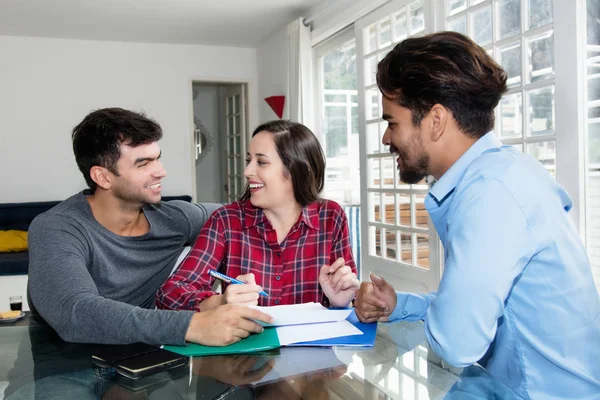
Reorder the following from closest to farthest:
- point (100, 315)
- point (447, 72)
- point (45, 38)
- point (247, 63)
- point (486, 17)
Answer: point (447, 72)
point (100, 315)
point (486, 17)
point (45, 38)
point (247, 63)

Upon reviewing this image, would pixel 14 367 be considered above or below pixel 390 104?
below

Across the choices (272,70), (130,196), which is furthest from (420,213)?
(272,70)

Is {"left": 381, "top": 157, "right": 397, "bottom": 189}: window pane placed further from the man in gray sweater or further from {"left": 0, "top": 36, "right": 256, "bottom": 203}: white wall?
{"left": 0, "top": 36, "right": 256, "bottom": 203}: white wall

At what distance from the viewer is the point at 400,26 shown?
396 centimetres

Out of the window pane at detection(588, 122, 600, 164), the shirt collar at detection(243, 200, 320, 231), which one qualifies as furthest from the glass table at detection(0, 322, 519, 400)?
the window pane at detection(588, 122, 600, 164)

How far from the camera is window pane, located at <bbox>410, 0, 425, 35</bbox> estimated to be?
373cm

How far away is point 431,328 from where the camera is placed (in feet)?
3.25

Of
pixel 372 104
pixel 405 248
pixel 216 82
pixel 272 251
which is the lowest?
pixel 405 248

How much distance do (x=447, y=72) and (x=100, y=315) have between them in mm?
910

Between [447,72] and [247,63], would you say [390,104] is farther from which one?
[247,63]

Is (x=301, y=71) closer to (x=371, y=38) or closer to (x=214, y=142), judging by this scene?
(x=371, y=38)

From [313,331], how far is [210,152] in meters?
7.00

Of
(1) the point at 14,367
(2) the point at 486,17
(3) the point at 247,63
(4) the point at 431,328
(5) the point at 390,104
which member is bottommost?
(1) the point at 14,367

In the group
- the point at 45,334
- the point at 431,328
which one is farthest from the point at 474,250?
the point at 45,334
